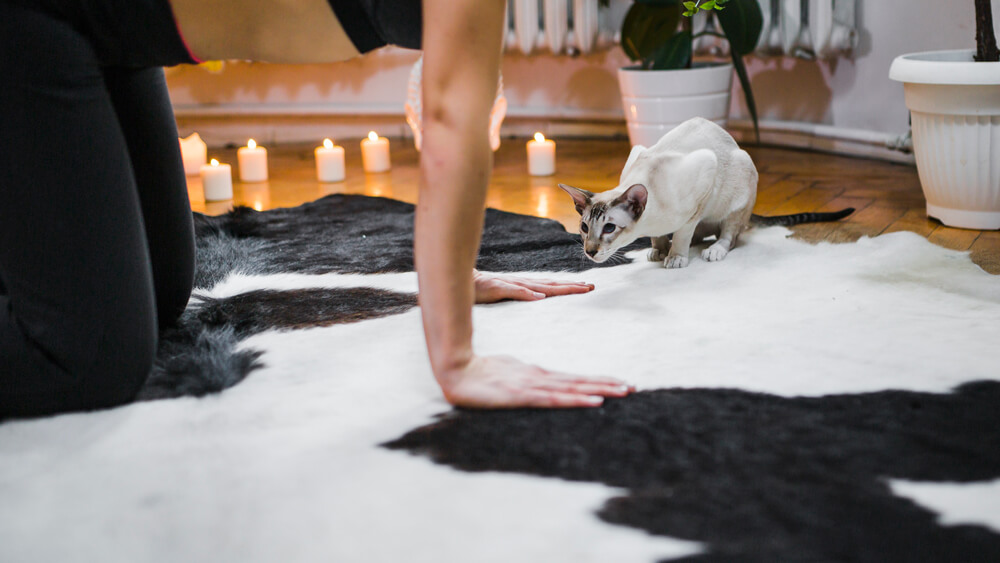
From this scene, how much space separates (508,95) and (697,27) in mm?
802

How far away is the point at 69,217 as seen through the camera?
0.93m

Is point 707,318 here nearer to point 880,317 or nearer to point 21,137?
point 880,317

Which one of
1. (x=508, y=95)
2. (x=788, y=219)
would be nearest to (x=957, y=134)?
(x=788, y=219)

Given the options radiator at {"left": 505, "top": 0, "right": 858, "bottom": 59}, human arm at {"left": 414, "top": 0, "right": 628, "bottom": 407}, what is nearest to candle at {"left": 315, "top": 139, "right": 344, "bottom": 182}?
radiator at {"left": 505, "top": 0, "right": 858, "bottom": 59}

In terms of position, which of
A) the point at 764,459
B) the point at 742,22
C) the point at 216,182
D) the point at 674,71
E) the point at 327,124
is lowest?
the point at 764,459

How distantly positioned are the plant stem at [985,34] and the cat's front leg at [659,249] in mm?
739

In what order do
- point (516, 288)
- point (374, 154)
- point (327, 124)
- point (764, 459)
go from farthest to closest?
point (327, 124) → point (374, 154) → point (516, 288) → point (764, 459)

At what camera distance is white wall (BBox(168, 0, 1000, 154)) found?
8.87 ft

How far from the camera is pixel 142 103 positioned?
1177mm

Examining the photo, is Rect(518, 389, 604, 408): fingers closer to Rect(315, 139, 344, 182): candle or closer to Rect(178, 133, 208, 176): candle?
Rect(315, 139, 344, 182): candle

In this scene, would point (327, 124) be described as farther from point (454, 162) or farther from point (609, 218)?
point (454, 162)

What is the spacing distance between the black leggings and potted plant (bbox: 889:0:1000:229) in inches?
54.7

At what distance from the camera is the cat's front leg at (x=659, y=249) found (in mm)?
1597

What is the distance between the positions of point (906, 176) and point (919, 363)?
55.7 inches
